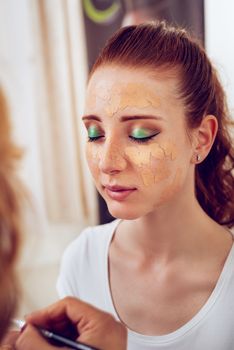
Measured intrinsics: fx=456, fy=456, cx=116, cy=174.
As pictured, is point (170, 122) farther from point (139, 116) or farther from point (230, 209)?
point (230, 209)

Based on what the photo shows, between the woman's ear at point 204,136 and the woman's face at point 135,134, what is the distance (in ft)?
0.11

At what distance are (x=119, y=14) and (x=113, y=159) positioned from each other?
414mm

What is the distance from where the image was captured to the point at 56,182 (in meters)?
1.11

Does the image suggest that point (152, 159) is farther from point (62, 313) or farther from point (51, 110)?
point (51, 110)

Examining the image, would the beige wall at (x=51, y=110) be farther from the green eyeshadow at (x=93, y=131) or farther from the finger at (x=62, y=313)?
the finger at (x=62, y=313)

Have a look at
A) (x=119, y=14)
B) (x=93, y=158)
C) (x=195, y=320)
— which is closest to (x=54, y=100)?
(x=119, y=14)

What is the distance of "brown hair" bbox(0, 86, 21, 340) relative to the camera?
0.38 m

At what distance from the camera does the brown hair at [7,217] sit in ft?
1.26

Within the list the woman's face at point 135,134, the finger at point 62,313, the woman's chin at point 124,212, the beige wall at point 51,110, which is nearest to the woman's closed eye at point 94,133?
the woman's face at point 135,134

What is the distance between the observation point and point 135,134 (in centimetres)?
63

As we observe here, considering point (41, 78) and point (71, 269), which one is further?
point (41, 78)

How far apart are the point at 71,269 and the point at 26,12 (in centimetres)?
62

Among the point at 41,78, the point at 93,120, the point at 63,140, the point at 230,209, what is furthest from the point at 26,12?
the point at 230,209

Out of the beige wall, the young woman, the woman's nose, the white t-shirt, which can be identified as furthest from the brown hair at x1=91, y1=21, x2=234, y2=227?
the beige wall
